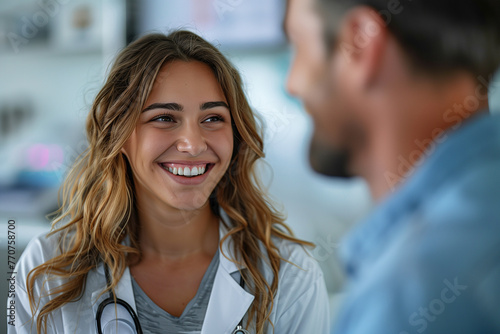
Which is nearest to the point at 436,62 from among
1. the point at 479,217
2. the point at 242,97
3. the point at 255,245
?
the point at 479,217

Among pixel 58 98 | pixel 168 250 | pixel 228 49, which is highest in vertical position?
pixel 228 49

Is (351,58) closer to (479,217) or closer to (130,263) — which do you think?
(479,217)

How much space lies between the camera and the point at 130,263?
104 centimetres

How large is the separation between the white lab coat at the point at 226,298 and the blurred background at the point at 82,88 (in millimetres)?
44

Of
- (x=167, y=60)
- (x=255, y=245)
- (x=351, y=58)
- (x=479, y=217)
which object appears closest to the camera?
(x=479, y=217)

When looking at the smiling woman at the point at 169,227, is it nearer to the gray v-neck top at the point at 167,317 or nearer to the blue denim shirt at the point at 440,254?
the gray v-neck top at the point at 167,317

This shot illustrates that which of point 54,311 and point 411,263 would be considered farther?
point 54,311

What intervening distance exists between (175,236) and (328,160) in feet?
1.34

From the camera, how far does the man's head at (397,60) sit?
74 cm

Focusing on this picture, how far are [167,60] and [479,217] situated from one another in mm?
638

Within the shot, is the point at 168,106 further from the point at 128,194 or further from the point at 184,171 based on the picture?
the point at 128,194

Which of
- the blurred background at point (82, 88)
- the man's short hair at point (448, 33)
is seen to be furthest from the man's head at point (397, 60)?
the blurred background at point (82, 88)

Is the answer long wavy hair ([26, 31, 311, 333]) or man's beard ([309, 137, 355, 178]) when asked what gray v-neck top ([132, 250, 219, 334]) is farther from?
man's beard ([309, 137, 355, 178])

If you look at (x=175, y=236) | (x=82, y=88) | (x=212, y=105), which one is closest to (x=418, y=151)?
(x=212, y=105)
